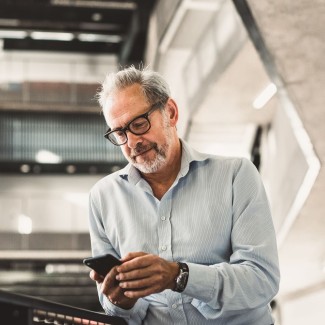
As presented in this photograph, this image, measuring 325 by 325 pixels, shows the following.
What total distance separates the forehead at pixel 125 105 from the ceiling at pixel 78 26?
1075 cm

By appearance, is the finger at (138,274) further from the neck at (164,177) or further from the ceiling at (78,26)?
the ceiling at (78,26)

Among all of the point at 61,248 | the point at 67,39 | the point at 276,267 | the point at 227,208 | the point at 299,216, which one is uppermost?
the point at 67,39

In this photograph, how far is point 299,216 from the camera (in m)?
9.84

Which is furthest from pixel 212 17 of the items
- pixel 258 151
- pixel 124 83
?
pixel 124 83

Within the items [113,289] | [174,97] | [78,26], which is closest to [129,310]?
[113,289]

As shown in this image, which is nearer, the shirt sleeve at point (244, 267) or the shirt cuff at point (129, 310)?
the shirt sleeve at point (244, 267)

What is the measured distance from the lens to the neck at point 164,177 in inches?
99.3

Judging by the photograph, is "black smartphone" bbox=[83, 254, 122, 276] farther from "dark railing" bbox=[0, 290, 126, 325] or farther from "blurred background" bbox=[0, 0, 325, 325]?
"blurred background" bbox=[0, 0, 325, 325]

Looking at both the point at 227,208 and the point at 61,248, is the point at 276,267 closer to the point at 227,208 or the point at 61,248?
the point at 227,208

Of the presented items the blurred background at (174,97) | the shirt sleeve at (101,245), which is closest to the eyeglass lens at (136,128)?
the shirt sleeve at (101,245)

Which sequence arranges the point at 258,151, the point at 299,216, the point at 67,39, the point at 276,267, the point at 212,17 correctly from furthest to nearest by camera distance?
the point at 67,39
the point at 258,151
the point at 212,17
the point at 299,216
the point at 276,267

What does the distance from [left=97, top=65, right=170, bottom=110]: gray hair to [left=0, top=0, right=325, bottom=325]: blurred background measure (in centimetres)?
446

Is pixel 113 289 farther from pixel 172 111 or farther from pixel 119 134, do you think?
pixel 172 111

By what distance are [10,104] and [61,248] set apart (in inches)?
119
